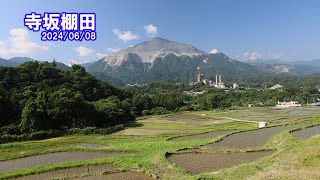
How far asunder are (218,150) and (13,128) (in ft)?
83.3

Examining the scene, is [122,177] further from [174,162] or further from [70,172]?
[174,162]

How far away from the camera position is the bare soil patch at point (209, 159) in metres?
15.5

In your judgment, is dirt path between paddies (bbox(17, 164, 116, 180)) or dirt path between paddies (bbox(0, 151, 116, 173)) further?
dirt path between paddies (bbox(0, 151, 116, 173))

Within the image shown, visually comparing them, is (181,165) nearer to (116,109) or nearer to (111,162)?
(111,162)

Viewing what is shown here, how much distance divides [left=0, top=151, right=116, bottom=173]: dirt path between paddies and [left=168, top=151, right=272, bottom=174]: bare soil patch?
214 inches

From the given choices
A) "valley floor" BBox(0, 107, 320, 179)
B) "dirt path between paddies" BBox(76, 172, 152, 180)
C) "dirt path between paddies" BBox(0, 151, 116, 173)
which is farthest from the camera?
"dirt path between paddies" BBox(0, 151, 116, 173)

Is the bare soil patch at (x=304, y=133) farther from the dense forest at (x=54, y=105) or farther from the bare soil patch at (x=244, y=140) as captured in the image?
the dense forest at (x=54, y=105)

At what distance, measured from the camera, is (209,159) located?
57.2ft

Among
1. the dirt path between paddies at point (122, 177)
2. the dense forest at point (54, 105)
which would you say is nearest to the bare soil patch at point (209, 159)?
the dirt path between paddies at point (122, 177)

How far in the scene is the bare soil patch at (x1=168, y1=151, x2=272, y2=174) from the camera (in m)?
15.5

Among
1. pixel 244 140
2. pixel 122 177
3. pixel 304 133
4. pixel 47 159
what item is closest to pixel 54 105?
pixel 47 159

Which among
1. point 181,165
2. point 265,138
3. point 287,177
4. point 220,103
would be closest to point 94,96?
point 220,103

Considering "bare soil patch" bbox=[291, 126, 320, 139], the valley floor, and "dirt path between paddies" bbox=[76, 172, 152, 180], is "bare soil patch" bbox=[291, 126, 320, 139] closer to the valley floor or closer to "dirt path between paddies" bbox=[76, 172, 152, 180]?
the valley floor

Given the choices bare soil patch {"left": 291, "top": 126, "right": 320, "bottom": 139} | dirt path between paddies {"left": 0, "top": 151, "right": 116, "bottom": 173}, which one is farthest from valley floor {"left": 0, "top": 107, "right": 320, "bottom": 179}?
bare soil patch {"left": 291, "top": 126, "right": 320, "bottom": 139}
